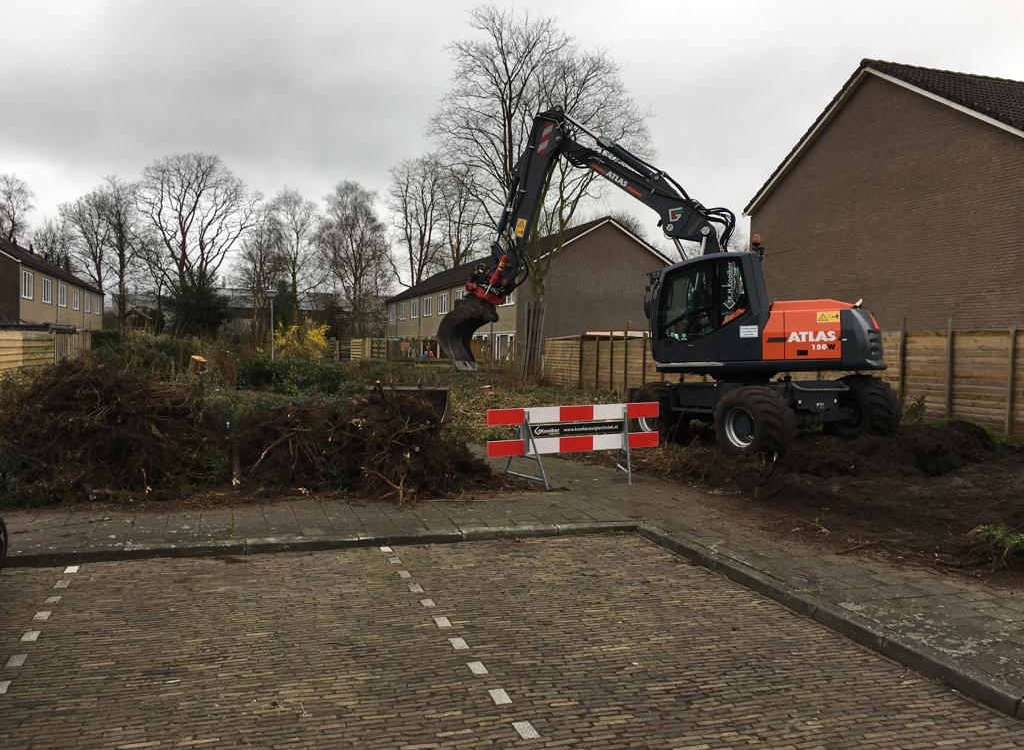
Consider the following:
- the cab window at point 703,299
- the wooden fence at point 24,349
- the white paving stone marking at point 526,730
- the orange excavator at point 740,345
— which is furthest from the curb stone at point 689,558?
the wooden fence at point 24,349

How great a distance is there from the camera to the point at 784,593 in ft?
18.5

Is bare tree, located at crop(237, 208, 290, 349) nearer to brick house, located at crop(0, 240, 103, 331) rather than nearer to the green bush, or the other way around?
brick house, located at crop(0, 240, 103, 331)

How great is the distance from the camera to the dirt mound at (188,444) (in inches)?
331

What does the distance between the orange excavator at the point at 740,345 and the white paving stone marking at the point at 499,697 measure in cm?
685

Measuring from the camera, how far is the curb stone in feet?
13.8

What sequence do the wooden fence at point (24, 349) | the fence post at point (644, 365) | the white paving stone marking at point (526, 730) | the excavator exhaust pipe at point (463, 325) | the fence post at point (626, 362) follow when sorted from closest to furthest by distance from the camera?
1. the white paving stone marking at point (526, 730)
2. the wooden fence at point (24, 349)
3. the excavator exhaust pipe at point (463, 325)
4. the fence post at point (644, 365)
5. the fence post at point (626, 362)

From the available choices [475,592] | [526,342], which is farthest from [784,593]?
[526,342]

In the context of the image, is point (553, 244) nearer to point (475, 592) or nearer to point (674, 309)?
point (674, 309)

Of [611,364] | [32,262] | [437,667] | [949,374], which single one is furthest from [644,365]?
[32,262]

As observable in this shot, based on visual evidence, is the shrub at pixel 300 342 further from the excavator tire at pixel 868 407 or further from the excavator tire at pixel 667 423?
the excavator tire at pixel 868 407

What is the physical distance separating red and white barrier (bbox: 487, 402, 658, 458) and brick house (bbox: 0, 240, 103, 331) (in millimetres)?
33348

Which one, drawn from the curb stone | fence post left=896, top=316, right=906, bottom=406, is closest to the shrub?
fence post left=896, top=316, right=906, bottom=406

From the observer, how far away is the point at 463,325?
57.3 feet

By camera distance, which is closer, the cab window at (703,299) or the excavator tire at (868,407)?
the excavator tire at (868,407)
